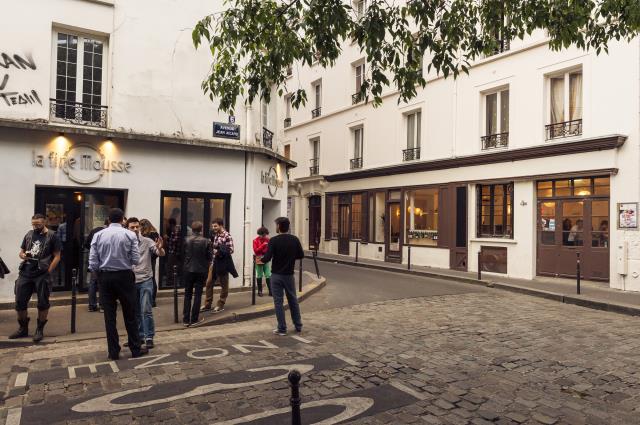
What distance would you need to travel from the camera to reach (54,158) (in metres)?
9.66

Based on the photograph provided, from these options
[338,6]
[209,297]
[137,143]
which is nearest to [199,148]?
[137,143]

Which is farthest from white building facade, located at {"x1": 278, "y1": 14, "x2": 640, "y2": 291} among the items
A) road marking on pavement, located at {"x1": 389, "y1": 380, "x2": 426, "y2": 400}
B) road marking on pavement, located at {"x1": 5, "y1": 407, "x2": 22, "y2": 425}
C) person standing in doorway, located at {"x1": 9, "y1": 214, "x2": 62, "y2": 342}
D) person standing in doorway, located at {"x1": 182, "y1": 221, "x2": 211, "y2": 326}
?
road marking on pavement, located at {"x1": 5, "y1": 407, "x2": 22, "y2": 425}

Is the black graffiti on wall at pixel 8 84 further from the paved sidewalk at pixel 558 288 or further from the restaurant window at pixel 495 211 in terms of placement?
the restaurant window at pixel 495 211

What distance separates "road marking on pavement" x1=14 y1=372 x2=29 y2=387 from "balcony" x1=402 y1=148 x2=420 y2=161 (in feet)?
53.1

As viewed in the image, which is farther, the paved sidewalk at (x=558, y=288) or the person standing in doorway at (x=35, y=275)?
the paved sidewalk at (x=558, y=288)

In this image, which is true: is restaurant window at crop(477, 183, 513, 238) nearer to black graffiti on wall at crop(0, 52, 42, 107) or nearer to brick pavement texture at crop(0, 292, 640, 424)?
brick pavement texture at crop(0, 292, 640, 424)

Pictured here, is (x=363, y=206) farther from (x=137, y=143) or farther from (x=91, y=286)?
(x=91, y=286)

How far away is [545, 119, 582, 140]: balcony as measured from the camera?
1387cm

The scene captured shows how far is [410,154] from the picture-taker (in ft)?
64.9

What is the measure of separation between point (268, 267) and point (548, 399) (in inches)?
289

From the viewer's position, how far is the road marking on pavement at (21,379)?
5.25 meters

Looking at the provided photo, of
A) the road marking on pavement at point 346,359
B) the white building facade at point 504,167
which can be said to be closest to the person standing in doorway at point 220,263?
the road marking on pavement at point 346,359

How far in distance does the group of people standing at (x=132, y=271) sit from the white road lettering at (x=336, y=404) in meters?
2.68

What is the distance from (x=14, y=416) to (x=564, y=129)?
14696 mm
